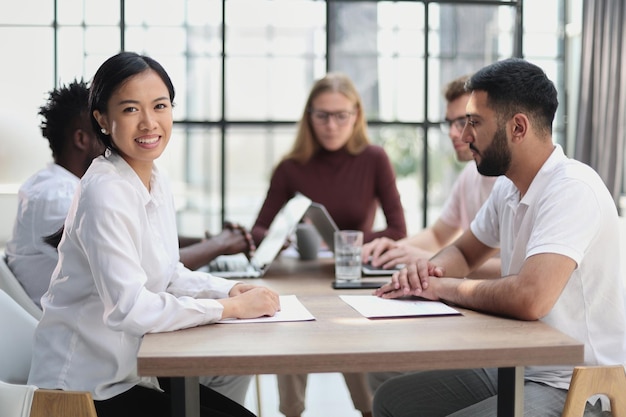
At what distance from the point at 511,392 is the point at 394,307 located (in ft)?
1.27

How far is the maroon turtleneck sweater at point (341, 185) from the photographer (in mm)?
3322

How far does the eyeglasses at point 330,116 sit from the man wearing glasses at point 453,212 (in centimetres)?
43

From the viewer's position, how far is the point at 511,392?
151 centimetres

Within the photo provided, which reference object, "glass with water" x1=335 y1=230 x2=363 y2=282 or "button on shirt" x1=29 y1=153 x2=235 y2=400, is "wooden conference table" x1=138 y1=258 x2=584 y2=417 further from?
"glass with water" x1=335 y1=230 x2=363 y2=282

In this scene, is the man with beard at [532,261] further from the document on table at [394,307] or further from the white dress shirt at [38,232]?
the white dress shirt at [38,232]

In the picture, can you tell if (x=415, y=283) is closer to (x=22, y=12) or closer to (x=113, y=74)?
(x=113, y=74)

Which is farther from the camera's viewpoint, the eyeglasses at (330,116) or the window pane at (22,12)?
the window pane at (22,12)

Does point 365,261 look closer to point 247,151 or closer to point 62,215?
point 62,215

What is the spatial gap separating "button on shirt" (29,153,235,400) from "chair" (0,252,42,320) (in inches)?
17.8

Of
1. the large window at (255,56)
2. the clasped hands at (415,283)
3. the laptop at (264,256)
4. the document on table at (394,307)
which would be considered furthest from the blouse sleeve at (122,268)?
the large window at (255,56)

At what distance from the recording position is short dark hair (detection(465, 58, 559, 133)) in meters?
1.86

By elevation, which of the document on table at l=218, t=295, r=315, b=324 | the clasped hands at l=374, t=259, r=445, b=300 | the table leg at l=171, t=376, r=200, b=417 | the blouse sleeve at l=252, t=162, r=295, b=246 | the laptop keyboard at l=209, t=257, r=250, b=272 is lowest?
the table leg at l=171, t=376, r=200, b=417

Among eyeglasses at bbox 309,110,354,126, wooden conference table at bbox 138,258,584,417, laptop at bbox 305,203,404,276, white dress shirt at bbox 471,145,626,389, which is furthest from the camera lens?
eyeglasses at bbox 309,110,354,126

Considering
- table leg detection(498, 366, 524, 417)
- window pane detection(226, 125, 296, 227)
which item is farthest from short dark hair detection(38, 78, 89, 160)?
window pane detection(226, 125, 296, 227)
